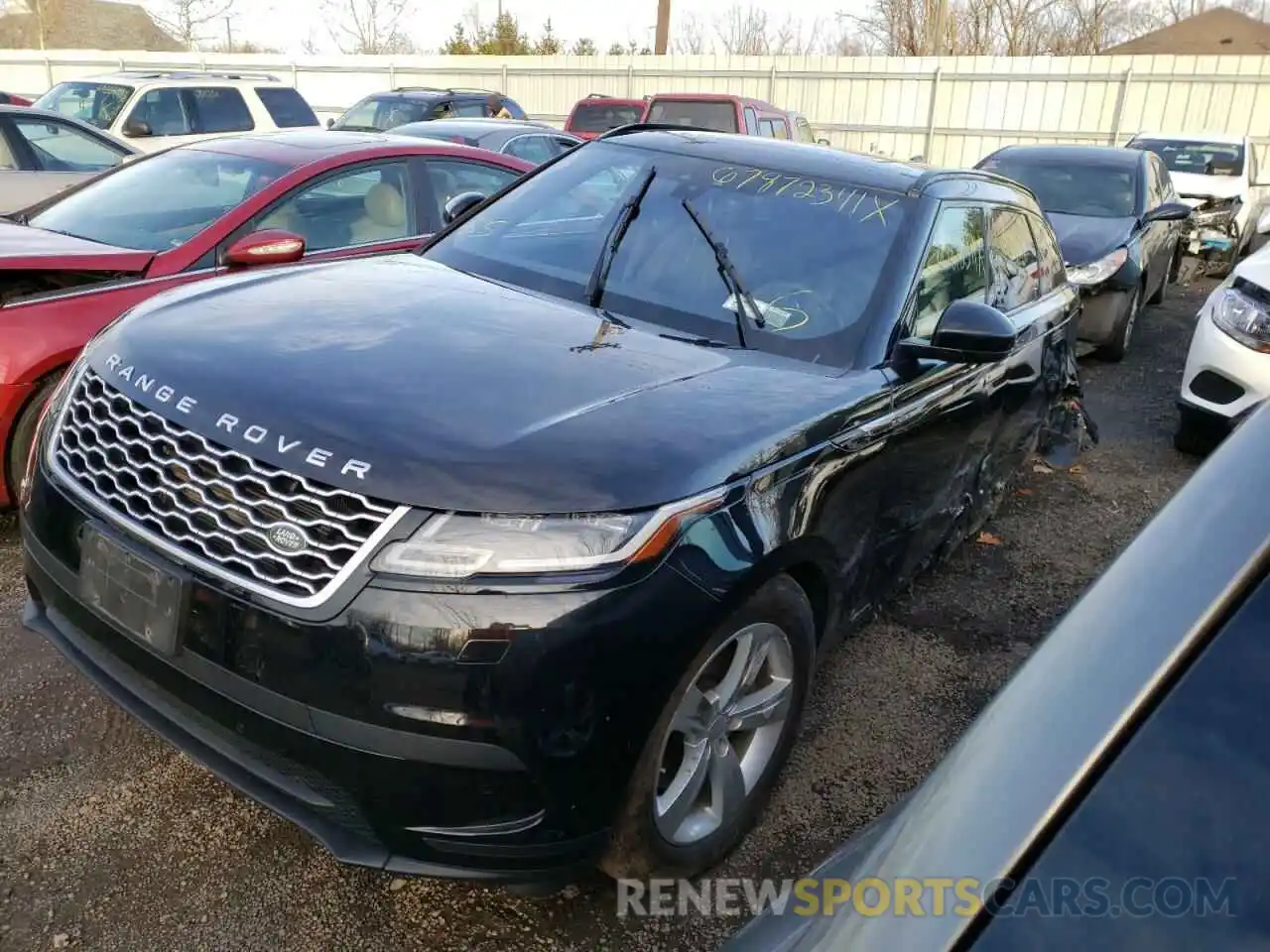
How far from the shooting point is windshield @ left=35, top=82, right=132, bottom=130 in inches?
440

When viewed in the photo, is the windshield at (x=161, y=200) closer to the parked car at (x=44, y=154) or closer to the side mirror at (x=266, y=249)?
the side mirror at (x=266, y=249)

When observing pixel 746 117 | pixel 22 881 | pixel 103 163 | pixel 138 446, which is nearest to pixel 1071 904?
pixel 138 446

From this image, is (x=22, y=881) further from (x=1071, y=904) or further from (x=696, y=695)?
(x=1071, y=904)

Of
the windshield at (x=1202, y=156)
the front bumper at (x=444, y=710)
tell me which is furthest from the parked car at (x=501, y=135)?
the front bumper at (x=444, y=710)

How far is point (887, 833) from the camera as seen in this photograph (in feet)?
3.91

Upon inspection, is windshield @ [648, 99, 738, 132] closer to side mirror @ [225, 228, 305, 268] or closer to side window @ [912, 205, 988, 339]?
side mirror @ [225, 228, 305, 268]

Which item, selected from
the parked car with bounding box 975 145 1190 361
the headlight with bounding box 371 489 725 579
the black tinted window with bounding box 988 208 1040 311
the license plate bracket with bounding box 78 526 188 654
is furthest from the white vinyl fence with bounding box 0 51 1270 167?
the license plate bracket with bounding box 78 526 188 654

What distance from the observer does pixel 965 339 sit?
2.86 m

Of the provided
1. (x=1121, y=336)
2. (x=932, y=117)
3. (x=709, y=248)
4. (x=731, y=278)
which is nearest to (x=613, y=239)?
(x=709, y=248)

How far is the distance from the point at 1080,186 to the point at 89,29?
212 ft

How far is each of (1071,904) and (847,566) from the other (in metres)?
1.85

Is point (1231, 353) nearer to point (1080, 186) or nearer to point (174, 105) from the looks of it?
point (1080, 186)

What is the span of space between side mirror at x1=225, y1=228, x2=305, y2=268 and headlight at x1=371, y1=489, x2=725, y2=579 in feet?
9.18

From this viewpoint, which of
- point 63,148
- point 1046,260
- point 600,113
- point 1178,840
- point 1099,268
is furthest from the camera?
point 600,113
